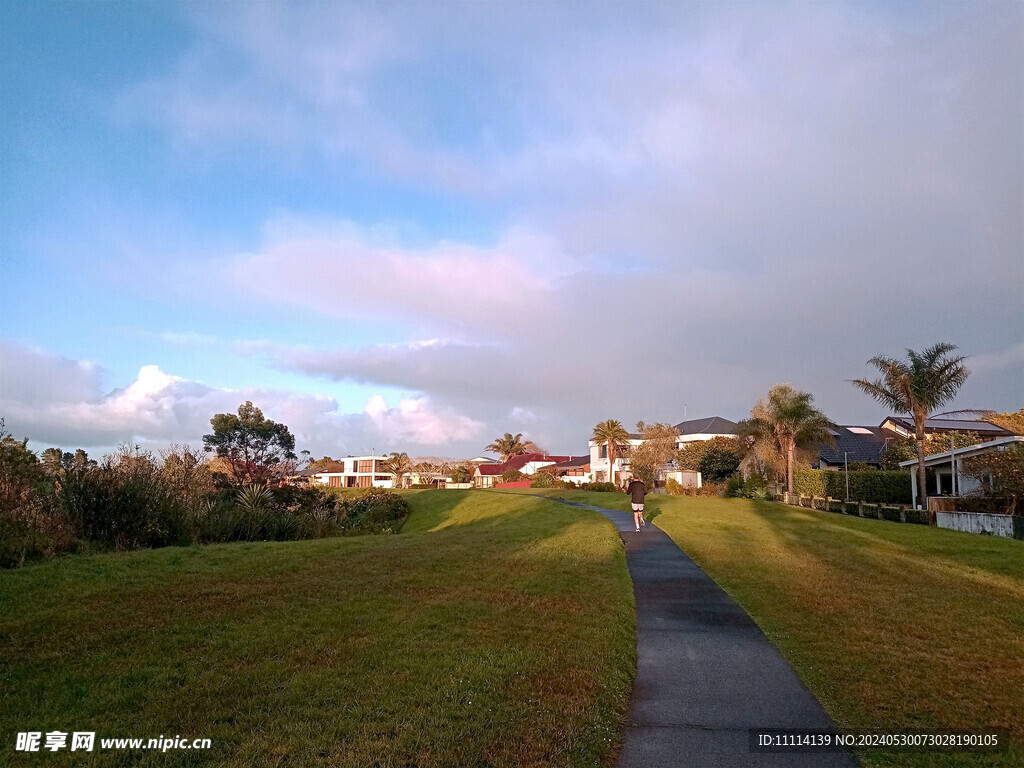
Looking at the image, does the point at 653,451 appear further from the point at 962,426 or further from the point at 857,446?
the point at 962,426

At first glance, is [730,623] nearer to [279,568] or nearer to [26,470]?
[279,568]

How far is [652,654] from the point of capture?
7457 mm

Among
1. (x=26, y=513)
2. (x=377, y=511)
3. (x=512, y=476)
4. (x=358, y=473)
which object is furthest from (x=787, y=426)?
(x=358, y=473)

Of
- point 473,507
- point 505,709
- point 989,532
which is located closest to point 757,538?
point 989,532

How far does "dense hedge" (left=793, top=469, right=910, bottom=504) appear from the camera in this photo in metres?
37.1

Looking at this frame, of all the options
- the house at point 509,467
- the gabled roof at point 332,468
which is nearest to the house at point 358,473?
the gabled roof at point 332,468

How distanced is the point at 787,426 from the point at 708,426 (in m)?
39.7

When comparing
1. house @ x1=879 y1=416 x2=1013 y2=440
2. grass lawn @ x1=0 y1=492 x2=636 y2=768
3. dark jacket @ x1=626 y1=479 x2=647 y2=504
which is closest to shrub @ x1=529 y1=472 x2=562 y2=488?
house @ x1=879 y1=416 x2=1013 y2=440

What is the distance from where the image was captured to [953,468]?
29219 millimetres

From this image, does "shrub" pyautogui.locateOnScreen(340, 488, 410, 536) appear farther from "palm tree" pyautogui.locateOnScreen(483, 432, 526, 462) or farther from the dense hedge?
"palm tree" pyautogui.locateOnScreen(483, 432, 526, 462)

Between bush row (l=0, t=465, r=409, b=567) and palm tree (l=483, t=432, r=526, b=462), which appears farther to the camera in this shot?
palm tree (l=483, t=432, r=526, b=462)

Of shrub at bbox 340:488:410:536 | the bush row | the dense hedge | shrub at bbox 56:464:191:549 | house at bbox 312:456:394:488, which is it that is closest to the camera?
the bush row

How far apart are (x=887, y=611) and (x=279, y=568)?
993 cm

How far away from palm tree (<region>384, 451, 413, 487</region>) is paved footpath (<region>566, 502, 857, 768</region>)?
9016 centimetres
